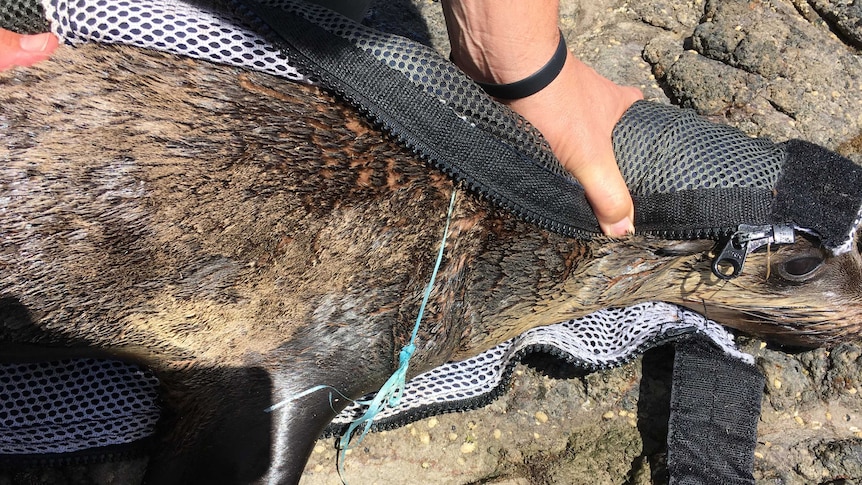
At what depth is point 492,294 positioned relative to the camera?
8.73 feet

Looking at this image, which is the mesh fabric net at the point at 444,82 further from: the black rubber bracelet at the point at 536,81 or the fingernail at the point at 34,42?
the black rubber bracelet at the point at 536,81

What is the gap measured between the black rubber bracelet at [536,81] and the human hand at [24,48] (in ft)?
4.90

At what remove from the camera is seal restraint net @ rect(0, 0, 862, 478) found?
7.09 feet

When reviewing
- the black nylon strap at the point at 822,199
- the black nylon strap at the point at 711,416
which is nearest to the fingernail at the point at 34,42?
the black nylon strap at the point at 822,199

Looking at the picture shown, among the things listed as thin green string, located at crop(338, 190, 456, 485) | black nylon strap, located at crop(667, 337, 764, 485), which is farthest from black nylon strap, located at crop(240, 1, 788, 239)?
black nylon strap, located at crop(667, 337, 764, 485)

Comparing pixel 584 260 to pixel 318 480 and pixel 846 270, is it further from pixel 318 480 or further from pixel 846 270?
pixel 318 480

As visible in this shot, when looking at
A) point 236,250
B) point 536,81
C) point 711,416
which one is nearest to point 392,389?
point 236,250

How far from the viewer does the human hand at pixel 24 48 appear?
80.0 inches

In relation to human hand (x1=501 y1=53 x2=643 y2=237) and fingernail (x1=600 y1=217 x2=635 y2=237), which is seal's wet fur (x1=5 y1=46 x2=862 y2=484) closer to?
fingernail (x1=600 y1=217 x2=635 y2=237)

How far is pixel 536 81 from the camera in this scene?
247 centimetres

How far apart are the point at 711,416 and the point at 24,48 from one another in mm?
2946

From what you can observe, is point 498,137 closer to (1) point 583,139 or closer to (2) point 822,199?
(1) point 583,139

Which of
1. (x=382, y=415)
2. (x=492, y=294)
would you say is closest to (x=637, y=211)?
(x=492, y=294)

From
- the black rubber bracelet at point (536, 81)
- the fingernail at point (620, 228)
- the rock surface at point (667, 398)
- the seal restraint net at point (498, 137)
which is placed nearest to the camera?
the seal restraint net at point (498, 137)
